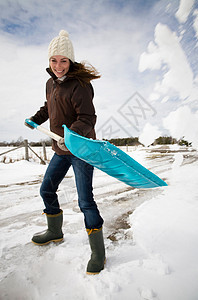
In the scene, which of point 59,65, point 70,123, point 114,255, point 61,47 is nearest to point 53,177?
point 70,123

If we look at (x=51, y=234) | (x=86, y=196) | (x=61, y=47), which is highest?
(x=61, y=47)

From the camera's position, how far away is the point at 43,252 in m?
1.50

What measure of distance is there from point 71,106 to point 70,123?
14cm

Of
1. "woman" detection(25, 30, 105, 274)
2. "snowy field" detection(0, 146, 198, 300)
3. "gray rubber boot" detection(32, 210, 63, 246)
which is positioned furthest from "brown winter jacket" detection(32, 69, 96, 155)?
"snowy field" detection(0, 146, 198, 300)

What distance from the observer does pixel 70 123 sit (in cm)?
140

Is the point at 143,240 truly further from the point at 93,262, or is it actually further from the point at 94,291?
the point at 94,291

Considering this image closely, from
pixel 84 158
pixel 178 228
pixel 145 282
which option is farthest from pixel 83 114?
pixel 178 228

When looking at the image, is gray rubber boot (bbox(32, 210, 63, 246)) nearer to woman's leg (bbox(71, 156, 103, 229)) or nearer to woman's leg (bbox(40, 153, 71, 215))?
woman's leg (bbox(40, 153, 71, 215))

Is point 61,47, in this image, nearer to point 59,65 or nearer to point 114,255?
point 59,65

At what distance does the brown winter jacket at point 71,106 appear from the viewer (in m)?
1.27

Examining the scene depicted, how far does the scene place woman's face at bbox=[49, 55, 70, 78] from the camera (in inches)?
55.6

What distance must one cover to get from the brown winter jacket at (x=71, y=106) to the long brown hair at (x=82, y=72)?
40 millimetres

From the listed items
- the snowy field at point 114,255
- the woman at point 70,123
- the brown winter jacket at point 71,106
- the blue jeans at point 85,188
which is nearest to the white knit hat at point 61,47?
the woman at point 70,123

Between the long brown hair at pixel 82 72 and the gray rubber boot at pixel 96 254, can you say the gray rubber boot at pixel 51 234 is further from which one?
the long brown hair at pixel 82 72
